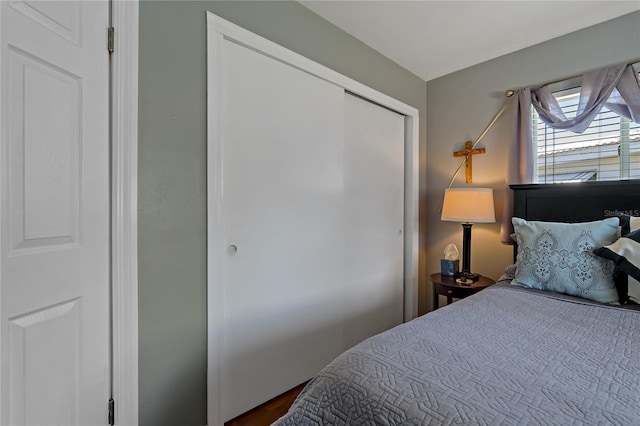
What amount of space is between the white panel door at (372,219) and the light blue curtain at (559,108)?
0.87 meters

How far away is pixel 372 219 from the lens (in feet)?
7.89

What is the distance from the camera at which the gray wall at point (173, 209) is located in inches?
48.3

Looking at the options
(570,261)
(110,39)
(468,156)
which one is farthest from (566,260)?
(110,39)

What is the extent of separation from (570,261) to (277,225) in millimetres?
1594

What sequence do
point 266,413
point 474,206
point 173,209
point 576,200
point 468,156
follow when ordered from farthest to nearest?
point 468,156, point 474,206, point 576,200, point 266,413, point 173,209

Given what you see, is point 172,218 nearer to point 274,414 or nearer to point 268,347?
point 268,347

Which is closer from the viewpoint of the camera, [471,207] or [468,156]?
[471,207]

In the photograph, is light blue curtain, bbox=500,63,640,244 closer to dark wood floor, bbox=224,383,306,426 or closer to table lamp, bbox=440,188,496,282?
table lamp, bbox=440,188,496,282

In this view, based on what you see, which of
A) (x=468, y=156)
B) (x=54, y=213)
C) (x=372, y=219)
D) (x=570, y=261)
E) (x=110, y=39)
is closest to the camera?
(x=54, y=213)

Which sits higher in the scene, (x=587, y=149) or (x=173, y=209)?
(x=587, y=149)

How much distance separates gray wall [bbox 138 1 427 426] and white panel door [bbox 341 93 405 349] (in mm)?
1093

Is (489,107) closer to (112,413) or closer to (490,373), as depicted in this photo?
(490,373)

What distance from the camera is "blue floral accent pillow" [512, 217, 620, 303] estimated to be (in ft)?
4.69

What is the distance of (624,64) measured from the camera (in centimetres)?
183
